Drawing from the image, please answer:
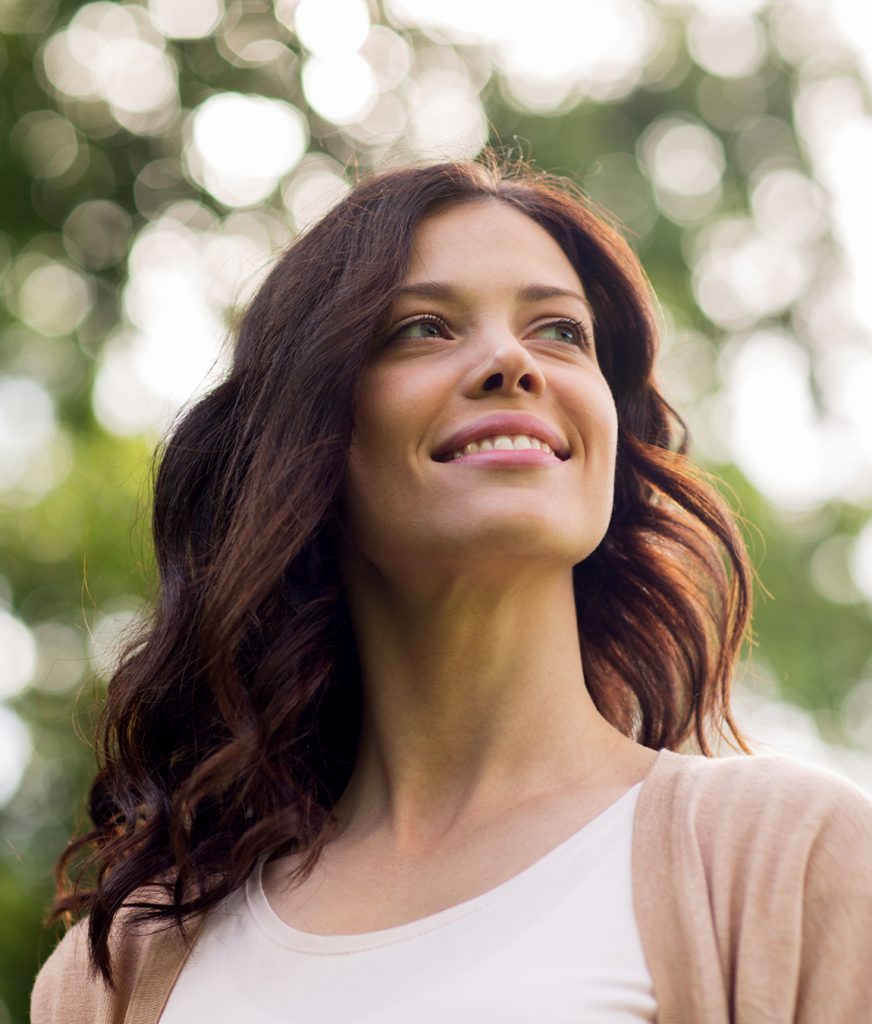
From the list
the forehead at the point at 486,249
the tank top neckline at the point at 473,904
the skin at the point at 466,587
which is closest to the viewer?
the tank top neckline at the point at 473,904

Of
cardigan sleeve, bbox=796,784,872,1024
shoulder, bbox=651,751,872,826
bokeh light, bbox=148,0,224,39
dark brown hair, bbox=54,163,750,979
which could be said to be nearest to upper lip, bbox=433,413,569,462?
dark brown hair, bbox=54,163,750,979

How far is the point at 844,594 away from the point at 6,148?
6.45 meters

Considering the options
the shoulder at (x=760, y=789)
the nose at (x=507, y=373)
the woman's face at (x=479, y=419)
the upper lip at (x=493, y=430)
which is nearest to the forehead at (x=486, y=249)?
the woman's face at (x=479, y=419)

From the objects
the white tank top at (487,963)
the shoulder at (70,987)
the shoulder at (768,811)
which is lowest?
the shoulder at (70,987)

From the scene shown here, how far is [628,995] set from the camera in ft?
6.48

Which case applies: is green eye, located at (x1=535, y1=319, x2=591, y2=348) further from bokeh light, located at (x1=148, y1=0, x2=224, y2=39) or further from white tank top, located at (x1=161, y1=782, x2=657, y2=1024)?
bokeh light, located at (x1=148, y1=0, x2=224, y2=39)

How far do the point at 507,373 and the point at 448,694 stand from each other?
559 millimetres

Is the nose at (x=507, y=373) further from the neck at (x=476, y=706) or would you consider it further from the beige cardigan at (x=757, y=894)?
the beige cardigan at (x=757, y=894)

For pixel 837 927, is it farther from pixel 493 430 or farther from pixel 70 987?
pixel 70 987

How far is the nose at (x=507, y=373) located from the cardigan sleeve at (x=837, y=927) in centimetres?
86

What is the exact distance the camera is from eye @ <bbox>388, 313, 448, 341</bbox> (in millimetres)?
2607

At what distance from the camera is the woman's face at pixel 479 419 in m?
2.42

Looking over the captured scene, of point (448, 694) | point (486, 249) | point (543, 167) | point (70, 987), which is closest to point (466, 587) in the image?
point (448, 694)

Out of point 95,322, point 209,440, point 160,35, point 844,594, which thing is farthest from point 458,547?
point 160,35
